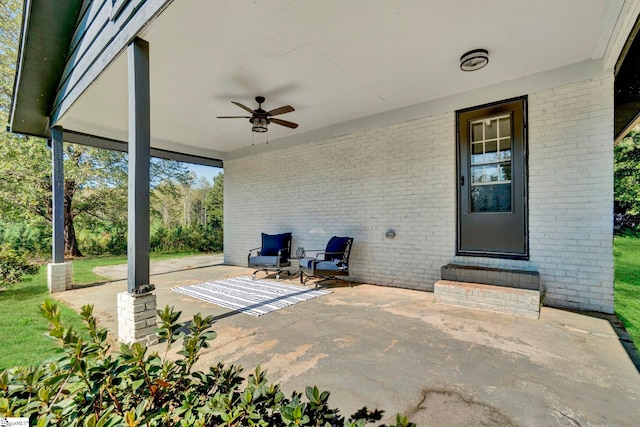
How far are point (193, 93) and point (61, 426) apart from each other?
14.9 ft

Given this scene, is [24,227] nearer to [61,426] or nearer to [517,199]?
[61,426]

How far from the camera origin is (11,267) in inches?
205

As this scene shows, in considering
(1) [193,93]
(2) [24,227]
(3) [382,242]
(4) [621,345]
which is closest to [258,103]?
(1) [193,93]

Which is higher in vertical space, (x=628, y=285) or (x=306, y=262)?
(x=306, y=262)

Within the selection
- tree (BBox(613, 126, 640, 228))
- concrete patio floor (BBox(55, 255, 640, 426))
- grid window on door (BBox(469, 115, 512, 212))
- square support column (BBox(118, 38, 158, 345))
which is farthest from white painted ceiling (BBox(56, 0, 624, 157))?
tree (BBox(613, 126, 640, 228))

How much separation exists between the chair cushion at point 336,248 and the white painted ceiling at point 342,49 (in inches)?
94.1

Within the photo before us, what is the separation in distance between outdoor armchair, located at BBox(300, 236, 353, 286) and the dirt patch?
307 cm

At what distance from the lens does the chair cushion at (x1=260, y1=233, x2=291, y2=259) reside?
6.24 metres

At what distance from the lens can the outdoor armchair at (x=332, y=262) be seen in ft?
16.3

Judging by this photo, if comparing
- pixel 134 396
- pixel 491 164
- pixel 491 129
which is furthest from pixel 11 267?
pixel 491 129

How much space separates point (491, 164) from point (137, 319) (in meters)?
4.92

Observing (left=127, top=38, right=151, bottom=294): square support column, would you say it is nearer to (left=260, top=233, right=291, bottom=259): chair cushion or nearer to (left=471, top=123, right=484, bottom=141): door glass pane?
(left=260, top=233, right=291, bottom=259): chair cushion

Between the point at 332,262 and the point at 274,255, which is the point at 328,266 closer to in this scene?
the point at 332,262

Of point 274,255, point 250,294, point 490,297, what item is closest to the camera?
point 490,297
